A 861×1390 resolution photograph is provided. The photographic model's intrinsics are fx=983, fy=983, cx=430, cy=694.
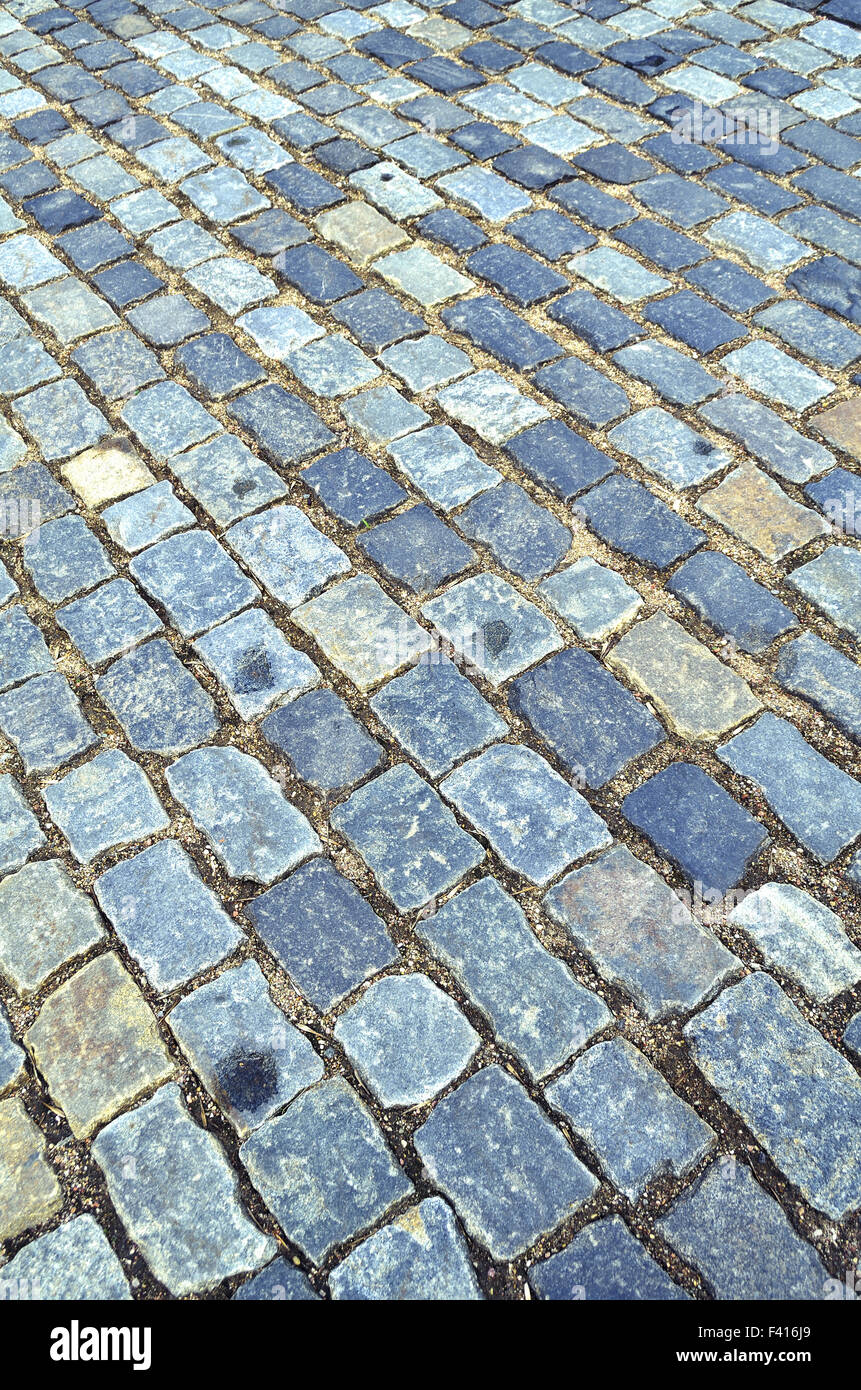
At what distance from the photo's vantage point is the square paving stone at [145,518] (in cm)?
300

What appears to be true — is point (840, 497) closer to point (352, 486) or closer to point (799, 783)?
point (799, 783)

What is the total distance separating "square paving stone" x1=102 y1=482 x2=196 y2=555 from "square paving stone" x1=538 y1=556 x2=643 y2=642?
1.15 metres

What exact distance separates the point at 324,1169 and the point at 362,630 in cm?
138

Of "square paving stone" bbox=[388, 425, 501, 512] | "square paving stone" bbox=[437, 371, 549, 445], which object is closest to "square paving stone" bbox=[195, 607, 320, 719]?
"square paving stone" bbox=[388, 425, 501, 512]

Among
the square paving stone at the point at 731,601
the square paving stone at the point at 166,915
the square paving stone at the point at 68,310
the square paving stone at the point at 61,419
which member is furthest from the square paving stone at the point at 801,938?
the square paving stone at the point at 68,310

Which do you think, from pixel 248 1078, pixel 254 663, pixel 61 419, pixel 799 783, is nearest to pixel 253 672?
pixel 254 663

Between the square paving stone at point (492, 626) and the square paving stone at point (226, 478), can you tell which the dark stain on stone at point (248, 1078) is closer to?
the square paving stone at point (492, 626)

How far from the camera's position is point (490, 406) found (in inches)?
129

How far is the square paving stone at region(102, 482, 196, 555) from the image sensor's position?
300 centimetres

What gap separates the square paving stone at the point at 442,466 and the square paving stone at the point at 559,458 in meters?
0.13

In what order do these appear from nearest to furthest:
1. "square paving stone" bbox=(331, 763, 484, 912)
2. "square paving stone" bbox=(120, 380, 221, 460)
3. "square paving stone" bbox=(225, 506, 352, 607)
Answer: "square paving stone" bbox=(331, 763, 484, 912), "square paving stone" bbox=(225, 506, 352, 607), "square paving stone" bbox=(120, 380, 221, 460)

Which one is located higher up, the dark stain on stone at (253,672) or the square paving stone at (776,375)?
the square paving stone at (776,375)

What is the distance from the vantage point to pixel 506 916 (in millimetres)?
2264

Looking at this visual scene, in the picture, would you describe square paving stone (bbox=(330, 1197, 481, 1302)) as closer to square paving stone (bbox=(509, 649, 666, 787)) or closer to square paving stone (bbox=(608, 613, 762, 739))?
square paving stone (bbox=(509, 649, 666, 787))
